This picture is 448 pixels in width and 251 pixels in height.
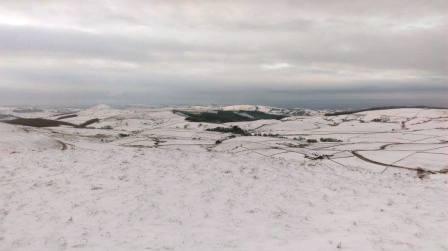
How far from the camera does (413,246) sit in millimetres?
12695

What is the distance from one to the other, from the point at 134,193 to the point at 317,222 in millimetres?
8766

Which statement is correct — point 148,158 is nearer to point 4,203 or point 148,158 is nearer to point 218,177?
point 218,177

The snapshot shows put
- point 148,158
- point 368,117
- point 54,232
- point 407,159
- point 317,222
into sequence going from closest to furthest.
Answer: point 54,232 → point 317,222 → point 148,158 → point 407,159 → point 368,117

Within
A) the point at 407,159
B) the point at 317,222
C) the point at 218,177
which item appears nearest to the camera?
the point at 317,222

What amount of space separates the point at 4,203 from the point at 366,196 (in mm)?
17316

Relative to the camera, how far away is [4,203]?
1661 centimetres

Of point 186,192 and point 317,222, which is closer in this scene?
point 317,222

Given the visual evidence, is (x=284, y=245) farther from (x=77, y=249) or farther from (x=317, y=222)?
(x=77, y=249)

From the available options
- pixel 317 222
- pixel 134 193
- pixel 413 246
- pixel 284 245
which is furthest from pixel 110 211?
pixel 413 246

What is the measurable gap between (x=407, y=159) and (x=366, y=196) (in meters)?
32.0

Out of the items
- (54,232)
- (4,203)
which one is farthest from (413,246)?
(4,203)

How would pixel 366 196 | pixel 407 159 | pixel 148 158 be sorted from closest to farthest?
pixel 366 196, pixel 148 158, pixel 407 159

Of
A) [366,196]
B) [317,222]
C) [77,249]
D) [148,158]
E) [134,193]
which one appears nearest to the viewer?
[77,249]

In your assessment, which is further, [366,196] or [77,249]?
[366,196]
